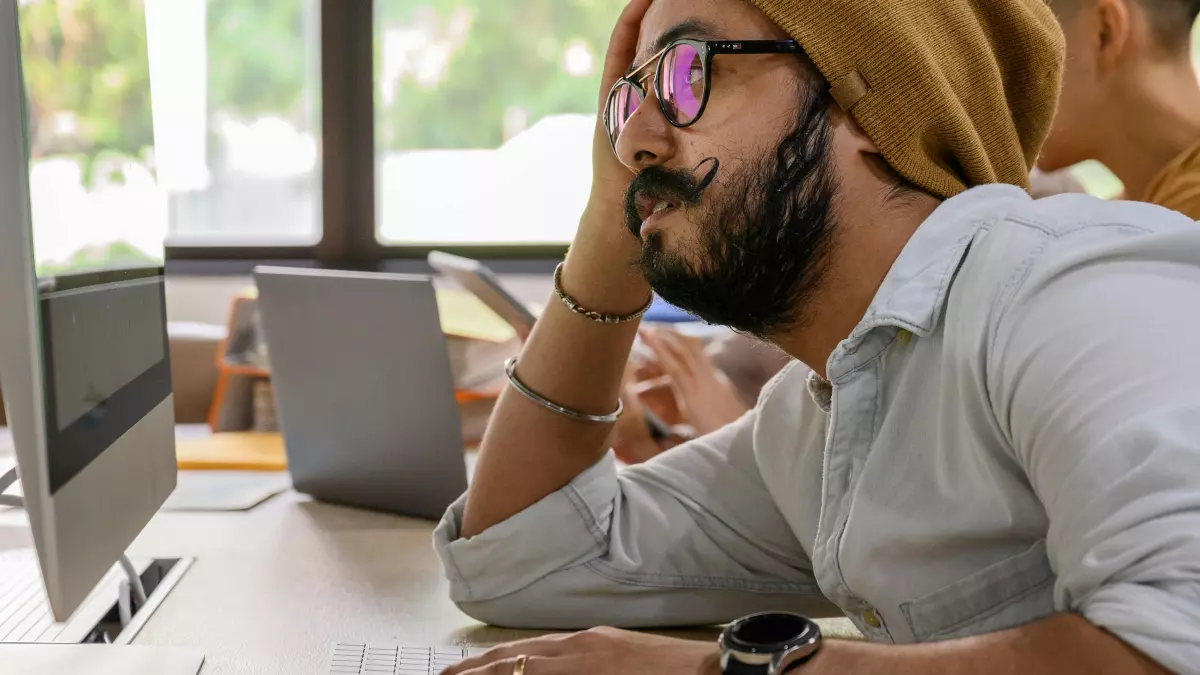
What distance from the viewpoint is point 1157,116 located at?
1.75 m

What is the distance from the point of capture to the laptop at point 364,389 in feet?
4.25

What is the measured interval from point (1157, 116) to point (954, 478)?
1.29 meters

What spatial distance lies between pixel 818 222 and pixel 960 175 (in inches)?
5.8

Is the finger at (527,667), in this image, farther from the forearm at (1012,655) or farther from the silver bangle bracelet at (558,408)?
the silver bangle bracelet at (558,408)

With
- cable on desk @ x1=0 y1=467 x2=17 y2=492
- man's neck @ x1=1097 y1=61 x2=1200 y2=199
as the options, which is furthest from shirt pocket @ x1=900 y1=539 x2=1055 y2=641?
man's neck @ x1=1097 y1=61 x2=1200 y2=199

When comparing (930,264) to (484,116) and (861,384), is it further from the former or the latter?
(484,116)

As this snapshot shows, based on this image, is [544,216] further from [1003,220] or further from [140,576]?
[1003,220]

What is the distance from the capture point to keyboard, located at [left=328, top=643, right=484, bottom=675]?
2.79 ft

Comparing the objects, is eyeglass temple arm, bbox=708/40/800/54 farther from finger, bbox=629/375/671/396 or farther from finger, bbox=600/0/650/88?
finger, bbox=629/375/671/396

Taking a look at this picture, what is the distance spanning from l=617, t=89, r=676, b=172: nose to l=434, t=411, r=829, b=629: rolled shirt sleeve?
332mm

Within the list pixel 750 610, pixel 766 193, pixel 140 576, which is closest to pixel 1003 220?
pixel 766 193

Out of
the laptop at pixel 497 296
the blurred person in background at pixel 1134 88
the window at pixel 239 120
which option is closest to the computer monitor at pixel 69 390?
the laptop at pixel 497 296

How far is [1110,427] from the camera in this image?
0.57m

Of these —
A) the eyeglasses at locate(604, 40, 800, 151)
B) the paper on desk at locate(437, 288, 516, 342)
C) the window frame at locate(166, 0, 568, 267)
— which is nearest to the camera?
the eyeglasses at locate(604, 40, 800, 151)
